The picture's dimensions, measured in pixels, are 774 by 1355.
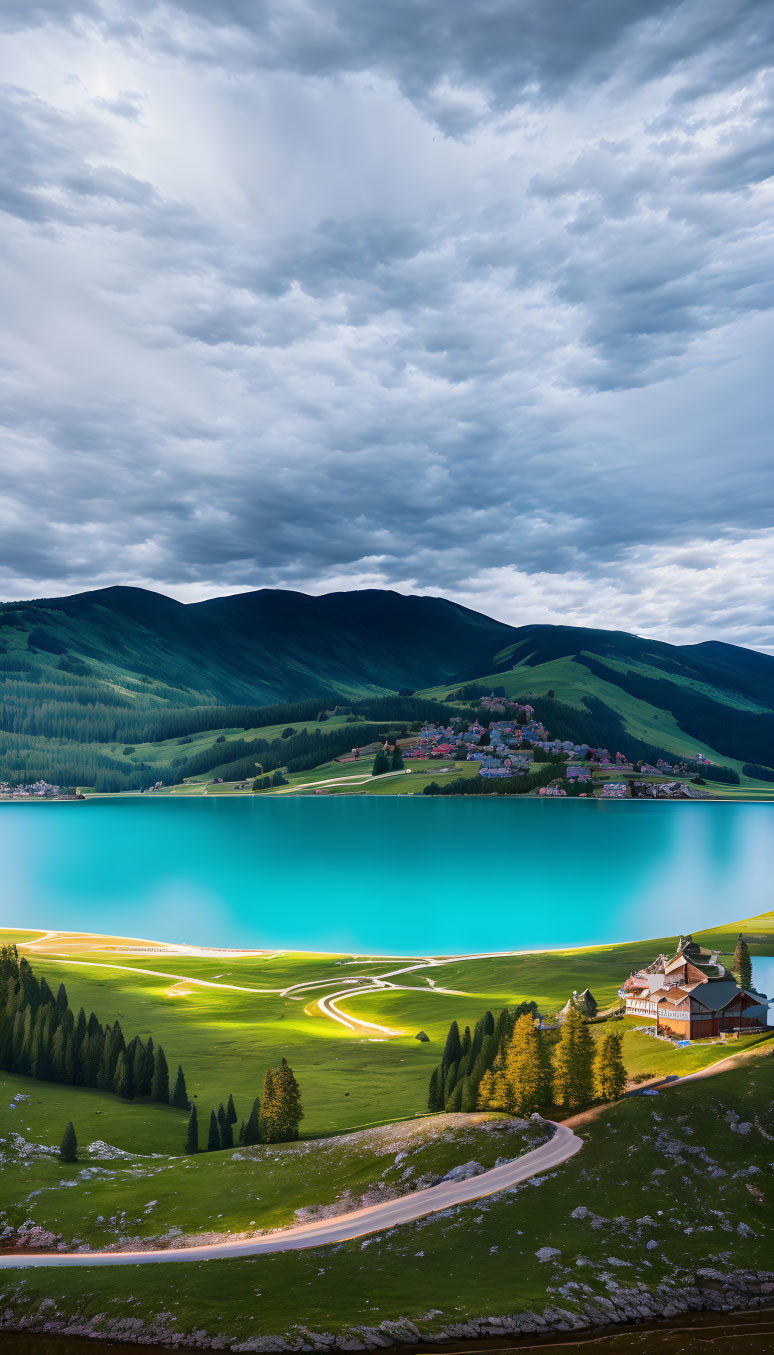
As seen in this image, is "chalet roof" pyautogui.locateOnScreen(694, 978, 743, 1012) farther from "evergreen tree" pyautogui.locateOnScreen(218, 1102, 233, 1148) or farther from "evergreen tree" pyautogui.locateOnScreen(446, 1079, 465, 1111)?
"evergreen tree" pyautogui.locateOnScreen(218, 1102, 233, 1148)

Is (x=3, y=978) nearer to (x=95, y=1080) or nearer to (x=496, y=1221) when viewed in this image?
(x=95, y=1080)

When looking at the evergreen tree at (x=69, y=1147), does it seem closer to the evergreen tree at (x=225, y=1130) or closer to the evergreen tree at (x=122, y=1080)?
the evergreen tree at (x=225, y=1130)

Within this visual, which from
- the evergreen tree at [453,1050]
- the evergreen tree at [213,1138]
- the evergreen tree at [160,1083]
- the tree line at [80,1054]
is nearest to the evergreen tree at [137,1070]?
the tree line at [80,1054]

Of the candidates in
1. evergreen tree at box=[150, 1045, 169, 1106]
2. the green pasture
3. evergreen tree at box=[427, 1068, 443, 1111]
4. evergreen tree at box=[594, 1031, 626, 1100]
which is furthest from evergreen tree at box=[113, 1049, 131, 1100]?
evergreen tree at box=[594, 1031, 626, 1100]

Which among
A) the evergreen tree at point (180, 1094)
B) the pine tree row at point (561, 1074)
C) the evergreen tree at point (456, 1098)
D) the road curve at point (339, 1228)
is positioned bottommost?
the evergreen tree at point (180, 1094)

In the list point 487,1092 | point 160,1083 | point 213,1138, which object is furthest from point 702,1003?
point 160,1083

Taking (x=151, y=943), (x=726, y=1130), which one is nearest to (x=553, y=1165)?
(x=726, y=1130)
